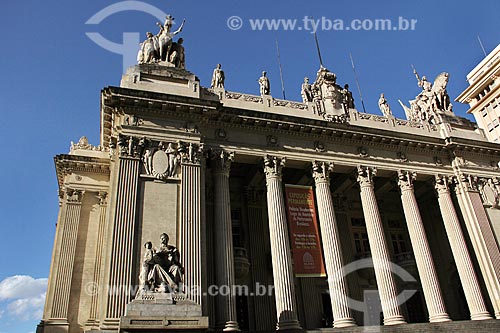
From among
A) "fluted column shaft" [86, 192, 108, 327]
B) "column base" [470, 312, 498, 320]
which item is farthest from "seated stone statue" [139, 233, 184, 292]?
"column base" [470, 312, 498, 320]

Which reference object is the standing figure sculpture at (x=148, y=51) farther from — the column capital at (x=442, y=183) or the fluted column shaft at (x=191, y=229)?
the column capital at (x=442, y=183)

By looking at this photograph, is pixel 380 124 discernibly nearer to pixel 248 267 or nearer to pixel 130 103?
pixel 248 267

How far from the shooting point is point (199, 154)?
22219mm

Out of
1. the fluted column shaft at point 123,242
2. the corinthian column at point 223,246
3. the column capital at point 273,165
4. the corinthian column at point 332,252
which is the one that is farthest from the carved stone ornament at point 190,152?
the corinthian column at point 332,252

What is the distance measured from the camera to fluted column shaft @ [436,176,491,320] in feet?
80.2

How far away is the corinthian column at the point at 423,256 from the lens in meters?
23.3

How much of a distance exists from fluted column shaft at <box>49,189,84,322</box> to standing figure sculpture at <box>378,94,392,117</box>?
2123cm

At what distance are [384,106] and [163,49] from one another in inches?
629

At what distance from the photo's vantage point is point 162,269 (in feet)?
60.4

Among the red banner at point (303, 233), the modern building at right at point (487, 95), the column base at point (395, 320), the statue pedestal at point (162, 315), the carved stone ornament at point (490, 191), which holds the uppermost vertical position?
the modern building at right at point (487, 95)

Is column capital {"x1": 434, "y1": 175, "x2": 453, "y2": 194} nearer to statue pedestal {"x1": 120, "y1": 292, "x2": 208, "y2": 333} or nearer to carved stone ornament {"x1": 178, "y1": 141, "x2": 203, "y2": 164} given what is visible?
carved stone ornament {"x1": 178, "y1": 141, "x2": 203, "y2": 164}

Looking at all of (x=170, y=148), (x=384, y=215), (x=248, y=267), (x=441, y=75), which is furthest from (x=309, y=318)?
(x=441, y=75)

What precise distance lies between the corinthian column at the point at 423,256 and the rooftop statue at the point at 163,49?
621 inches

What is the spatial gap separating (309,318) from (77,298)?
530 inches
